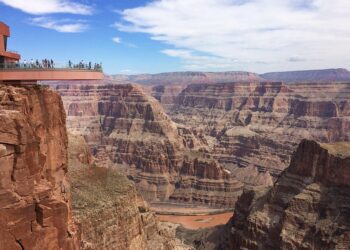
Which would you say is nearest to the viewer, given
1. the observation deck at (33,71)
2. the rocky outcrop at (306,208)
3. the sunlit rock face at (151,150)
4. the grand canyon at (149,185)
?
the grand canyon at (149,185)

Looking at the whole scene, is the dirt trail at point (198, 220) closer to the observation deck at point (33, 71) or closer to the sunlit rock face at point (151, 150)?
the sunlit rock face at point (151, 150)

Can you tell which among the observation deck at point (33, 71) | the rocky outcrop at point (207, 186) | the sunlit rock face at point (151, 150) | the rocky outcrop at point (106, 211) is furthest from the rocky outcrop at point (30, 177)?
the sunlit rock face at point (151, 150)

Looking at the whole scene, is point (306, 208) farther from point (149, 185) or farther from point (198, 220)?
point (149, 185)

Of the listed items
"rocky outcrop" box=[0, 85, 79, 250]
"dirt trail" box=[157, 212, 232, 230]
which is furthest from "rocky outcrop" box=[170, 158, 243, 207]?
"rocky outcrop" box=[0, 85, 79, 250]

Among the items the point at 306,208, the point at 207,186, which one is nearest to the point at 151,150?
the point at 207,186

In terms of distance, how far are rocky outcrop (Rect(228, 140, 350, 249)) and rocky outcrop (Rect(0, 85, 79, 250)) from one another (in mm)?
39733

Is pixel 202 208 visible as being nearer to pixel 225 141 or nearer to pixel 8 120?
pixel 225 141

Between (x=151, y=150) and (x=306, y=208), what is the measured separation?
305ft

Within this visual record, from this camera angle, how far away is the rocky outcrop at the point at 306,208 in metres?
58.6

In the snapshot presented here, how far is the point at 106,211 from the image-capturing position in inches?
2056

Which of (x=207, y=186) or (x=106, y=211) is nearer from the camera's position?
(x=106, y=211)

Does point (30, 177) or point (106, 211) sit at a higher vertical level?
point (30, 177)

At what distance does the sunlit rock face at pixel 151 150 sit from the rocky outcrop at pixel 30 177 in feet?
347

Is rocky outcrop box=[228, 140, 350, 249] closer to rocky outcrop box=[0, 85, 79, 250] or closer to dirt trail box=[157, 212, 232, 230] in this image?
dirt trail box=[157, 212, 232, 230]
